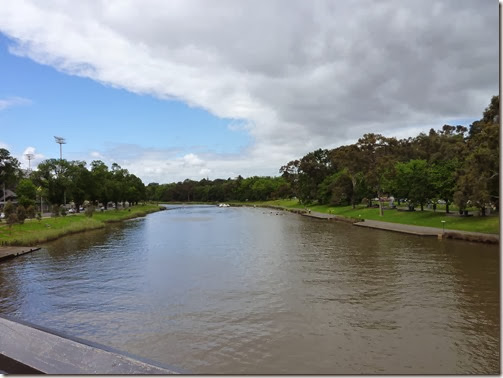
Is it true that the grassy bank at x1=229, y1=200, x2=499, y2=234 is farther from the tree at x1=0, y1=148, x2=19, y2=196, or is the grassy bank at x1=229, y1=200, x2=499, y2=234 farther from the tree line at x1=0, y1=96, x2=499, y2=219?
the tree at x1=0, y1=148, x2=19, y2=196

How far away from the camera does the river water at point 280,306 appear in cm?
978

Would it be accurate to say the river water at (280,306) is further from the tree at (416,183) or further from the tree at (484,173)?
the tree at (416,183)

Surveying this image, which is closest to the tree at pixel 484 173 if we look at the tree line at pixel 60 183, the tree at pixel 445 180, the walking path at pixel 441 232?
the walking path at pixel 441 232

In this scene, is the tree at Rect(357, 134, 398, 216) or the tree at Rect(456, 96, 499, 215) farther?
the tree at Rect(357, 134, 398, 216)

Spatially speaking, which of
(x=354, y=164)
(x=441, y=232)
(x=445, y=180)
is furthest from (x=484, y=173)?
(x=354, y=164)

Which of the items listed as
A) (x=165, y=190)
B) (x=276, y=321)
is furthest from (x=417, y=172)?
(x=165, y=190)

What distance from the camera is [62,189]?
62.7 metres

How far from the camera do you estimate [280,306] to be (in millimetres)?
13945

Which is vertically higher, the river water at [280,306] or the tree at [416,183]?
the tree at [416,183]

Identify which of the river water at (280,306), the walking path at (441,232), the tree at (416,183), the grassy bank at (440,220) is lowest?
the river water at (280,306)

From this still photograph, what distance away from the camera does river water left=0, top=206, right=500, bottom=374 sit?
32.1 ft

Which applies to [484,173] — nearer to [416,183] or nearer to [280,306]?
[416,183]

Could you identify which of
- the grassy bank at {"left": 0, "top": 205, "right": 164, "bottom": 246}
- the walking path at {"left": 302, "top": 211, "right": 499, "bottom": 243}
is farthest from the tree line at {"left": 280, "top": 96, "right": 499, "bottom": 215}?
the grassy bank at {"left": 0, "top": 205, "right": 164, "bottom": 246}

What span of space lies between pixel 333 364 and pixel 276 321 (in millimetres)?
3255
